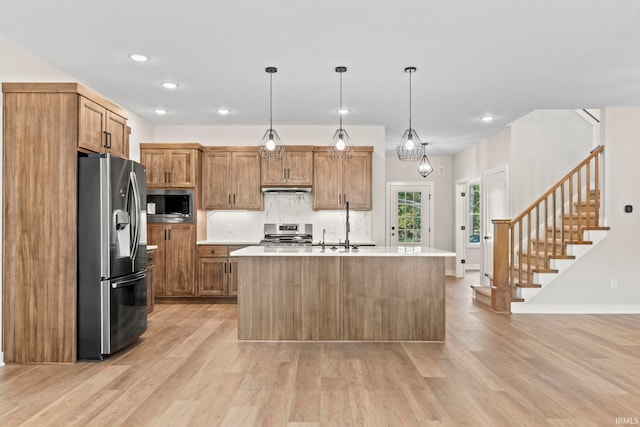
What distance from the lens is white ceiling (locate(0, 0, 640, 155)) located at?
3.18 m

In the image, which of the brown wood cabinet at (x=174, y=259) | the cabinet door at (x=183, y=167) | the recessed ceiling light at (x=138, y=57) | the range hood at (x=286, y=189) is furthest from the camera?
the range hood at (x=286, y=189)

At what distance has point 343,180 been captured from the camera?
22.0ft

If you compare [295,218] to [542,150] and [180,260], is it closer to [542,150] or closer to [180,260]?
[180,260]

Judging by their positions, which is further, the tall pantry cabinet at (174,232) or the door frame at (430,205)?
the door frame at (430,205)

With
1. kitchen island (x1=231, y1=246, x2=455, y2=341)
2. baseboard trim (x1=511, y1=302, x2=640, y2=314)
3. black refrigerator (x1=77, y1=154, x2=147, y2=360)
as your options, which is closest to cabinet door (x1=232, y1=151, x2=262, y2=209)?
kitchen island (x1=231, y1=246, x2=455, y2=341)

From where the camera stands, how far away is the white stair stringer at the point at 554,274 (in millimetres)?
5797

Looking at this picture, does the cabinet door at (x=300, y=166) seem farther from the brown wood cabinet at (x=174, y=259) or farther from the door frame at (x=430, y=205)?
the door frame at (x=430, y=205)

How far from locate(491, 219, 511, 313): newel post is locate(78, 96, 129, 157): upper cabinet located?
15.0 ft

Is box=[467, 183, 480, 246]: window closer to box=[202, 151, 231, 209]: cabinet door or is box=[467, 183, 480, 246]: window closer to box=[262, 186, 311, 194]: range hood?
box=[262, 186, 311, 194]: range hood

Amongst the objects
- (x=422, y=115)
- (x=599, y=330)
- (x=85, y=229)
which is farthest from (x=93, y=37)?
(x=599, y=330)

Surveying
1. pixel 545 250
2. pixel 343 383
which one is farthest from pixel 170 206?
pixel 545 250

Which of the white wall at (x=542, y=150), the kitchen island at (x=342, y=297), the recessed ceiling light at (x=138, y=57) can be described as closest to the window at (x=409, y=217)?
the white wall at (x=542, y=150)

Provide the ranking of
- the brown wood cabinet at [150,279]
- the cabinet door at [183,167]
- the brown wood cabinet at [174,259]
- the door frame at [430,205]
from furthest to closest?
the door frame at [430,205] → the cabinet door at [183,167] → the brown wood cabinet at [174,259] → the brown wood cabinet at [150,279]

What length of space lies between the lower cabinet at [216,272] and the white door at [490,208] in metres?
4.24
